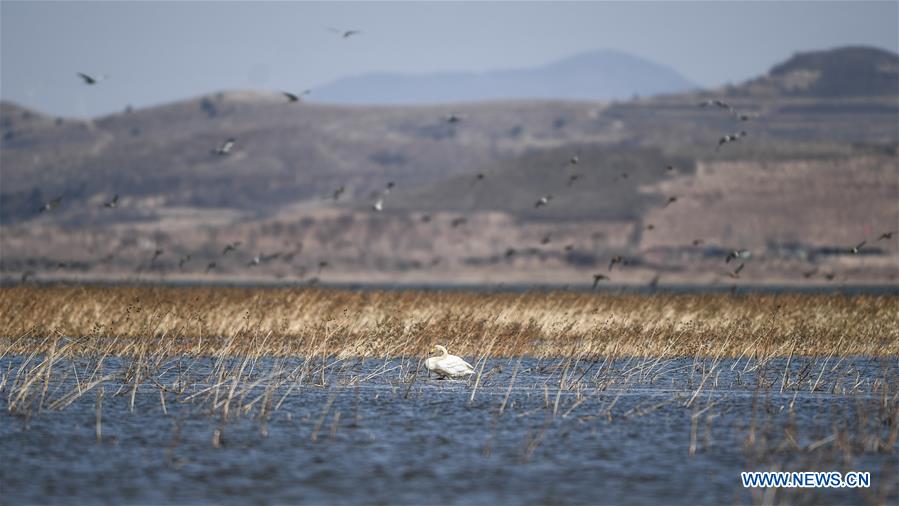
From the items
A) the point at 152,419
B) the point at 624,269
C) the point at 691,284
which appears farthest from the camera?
the point at 624,269

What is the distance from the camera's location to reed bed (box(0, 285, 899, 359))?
32.6m

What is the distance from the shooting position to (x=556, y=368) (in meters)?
30.6

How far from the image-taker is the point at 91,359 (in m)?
29.3

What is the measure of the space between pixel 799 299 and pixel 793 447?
82.1ft

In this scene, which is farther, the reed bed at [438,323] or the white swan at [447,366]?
the reed bed at [438,323]

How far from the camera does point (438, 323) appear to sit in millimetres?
35906

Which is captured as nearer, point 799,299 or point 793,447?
point 793,447

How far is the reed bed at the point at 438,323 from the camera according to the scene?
107ft

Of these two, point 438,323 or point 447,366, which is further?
point 438,323

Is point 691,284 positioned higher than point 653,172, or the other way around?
point 653,172

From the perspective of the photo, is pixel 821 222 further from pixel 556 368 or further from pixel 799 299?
pixel 556 368

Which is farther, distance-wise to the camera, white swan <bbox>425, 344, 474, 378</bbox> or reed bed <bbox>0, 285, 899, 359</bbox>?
reed bed <bbox>0, 285, 899, 359</bbox>

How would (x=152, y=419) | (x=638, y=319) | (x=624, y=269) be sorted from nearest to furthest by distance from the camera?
(x=152, y=419) → (x=638, y=319) → (x=624, y=269)

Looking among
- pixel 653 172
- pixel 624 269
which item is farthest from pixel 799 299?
pixel 653 172
